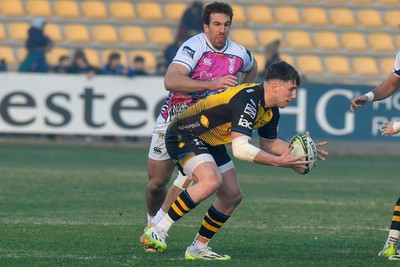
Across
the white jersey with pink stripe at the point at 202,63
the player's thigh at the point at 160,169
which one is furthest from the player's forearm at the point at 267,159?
the player's thigh at the point at 160,169

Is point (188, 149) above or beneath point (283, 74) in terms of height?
beneath

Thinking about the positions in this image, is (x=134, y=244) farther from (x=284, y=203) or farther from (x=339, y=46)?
(x=339, y=46)

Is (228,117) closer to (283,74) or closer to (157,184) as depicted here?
(283,74)

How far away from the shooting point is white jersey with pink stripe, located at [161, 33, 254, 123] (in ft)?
30.8

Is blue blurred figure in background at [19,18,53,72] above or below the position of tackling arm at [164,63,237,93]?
below

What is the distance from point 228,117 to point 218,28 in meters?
1.29

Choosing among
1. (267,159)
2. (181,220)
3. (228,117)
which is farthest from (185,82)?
(181,220)

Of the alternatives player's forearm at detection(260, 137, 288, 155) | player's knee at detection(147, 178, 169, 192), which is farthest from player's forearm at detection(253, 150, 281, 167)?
player's knee at detection(147, 178, 169, 192)

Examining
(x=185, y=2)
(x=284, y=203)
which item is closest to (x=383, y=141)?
(x=185, y=2)

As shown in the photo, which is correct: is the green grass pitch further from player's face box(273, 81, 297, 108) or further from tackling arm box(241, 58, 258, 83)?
tackling arm box(241, 58, 258, 83)

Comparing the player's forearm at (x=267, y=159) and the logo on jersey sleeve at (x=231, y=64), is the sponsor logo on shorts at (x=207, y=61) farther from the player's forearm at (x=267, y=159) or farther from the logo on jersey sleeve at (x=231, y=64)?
the player's forearm at (x=267, y=159)

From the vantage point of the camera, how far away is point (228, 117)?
329 inches

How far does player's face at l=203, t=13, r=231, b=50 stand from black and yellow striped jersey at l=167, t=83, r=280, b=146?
3.31 feet

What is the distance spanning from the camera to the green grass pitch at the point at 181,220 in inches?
340
